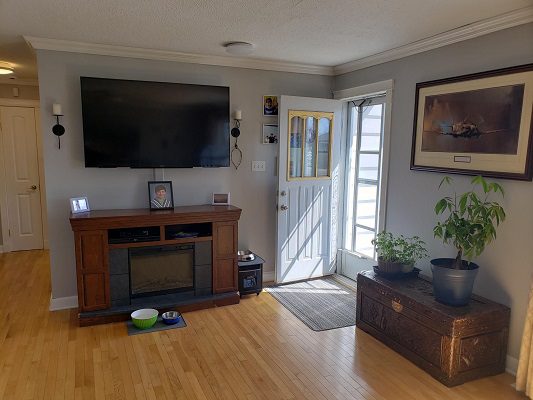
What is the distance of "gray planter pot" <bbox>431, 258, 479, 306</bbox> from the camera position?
2535 millimetres

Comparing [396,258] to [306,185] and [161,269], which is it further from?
[161,269]

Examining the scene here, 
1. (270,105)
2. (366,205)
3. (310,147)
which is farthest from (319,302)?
(270,105)

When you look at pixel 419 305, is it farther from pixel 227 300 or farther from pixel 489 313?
pixel 227 300

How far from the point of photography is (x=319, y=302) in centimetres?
381

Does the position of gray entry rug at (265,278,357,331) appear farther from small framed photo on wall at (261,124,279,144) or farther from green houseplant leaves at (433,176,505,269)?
small framed photo on wall at (261,124,279,144)

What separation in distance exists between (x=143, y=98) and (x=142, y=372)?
2247mm

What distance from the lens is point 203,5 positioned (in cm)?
240

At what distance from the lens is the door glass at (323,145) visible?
422 cm

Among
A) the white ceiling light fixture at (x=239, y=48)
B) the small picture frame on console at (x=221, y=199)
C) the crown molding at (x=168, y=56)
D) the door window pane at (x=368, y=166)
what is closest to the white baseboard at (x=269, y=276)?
the small picture frame on console at (x=221, y=199)

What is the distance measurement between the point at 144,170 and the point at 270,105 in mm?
1449

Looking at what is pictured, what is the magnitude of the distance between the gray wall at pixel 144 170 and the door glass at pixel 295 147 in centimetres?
21

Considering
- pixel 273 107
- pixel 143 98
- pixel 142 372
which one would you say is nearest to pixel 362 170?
pixel 273 107

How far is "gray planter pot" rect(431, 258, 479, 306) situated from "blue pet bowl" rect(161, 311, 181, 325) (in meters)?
2.05

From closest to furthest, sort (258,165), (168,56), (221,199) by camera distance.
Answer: (168,56) → (221,199) → (258,165)
